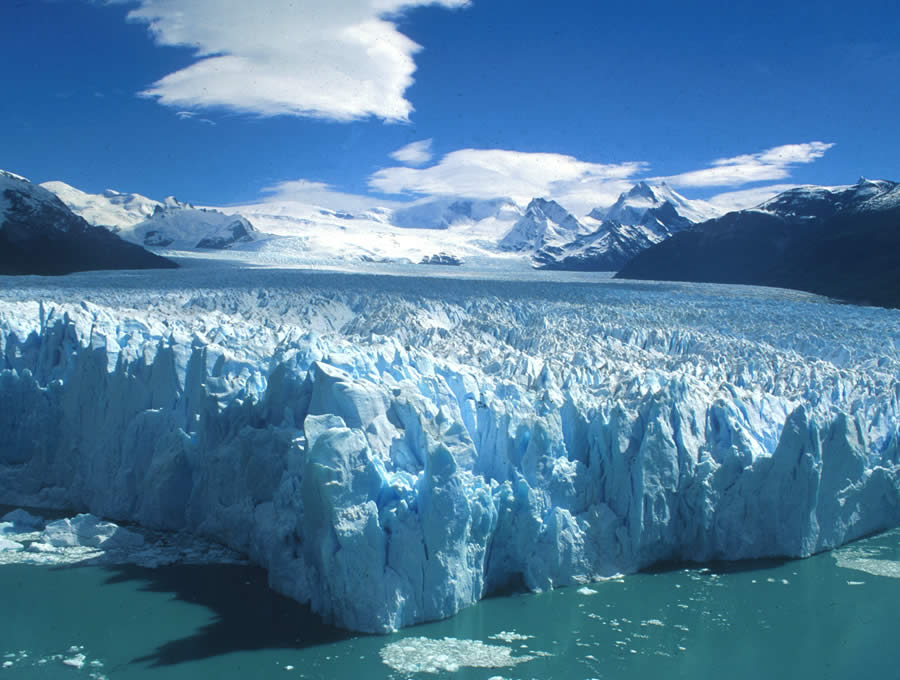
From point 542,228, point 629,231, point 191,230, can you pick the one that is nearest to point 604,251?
point 629,231

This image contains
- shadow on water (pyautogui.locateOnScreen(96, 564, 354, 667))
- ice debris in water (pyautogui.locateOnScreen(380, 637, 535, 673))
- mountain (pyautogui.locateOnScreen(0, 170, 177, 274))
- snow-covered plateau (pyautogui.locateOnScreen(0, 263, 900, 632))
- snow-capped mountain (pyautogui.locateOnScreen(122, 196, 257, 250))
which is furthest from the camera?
snow-capped mountain (pyautogui.locateOnScreen(122, 196, 257, 250))

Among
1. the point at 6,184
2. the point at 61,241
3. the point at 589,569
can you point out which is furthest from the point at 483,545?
the point at 6,184

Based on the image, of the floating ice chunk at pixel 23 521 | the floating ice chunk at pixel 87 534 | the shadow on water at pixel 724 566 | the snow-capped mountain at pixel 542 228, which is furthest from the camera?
the snow-capped mountain at pixel 542 228

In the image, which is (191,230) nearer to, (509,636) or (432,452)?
(432,452)

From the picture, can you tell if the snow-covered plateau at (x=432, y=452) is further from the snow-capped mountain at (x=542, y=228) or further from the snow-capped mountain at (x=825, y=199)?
the snow-capped mountain at (x=542, y=228)

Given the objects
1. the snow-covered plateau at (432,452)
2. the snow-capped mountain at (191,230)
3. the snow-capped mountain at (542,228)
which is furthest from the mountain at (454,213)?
the snow-covered plateau at (432,452)

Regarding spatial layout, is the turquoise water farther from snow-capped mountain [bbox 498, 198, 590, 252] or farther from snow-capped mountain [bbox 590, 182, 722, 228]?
snow-capped mountain [bbox 498, 198, 590, 252]

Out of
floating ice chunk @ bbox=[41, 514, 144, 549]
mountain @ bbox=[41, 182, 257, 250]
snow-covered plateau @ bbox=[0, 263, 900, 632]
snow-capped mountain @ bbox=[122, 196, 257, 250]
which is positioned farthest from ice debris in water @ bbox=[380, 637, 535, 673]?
mountain @ bbox=[41, 182, 257, 250]
